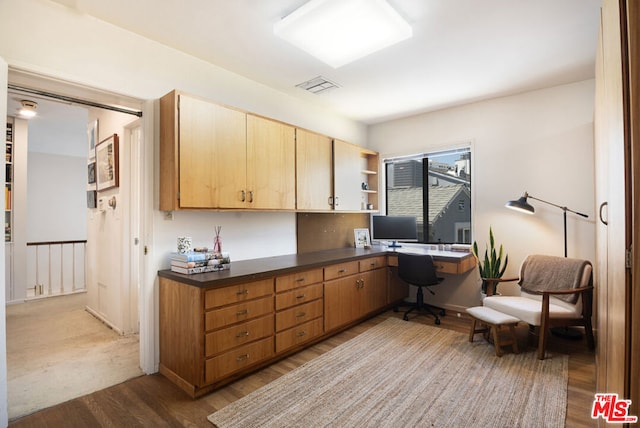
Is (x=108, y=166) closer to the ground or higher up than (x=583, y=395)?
higher up

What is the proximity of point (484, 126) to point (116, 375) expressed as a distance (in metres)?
4.74

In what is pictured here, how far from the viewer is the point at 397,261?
409 cm

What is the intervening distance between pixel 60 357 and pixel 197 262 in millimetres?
1747

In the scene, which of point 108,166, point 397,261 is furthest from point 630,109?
point 108,166

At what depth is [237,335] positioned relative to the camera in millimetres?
2451

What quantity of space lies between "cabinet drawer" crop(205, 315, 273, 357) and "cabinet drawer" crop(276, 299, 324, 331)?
0.38 ft

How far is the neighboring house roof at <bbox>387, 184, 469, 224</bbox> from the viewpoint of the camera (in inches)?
176

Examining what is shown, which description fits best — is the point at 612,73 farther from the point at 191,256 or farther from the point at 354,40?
the point at 191,256

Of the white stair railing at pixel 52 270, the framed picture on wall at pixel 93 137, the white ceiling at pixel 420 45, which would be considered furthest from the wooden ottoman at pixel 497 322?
the white stair railing at pixel 52 270

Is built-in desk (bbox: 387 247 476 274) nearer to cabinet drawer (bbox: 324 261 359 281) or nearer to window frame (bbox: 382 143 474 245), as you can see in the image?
window frame (bbox: 382 143 474 245)

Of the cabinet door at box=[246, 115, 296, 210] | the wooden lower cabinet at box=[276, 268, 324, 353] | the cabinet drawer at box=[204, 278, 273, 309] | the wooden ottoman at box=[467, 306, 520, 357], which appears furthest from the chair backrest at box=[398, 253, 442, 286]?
the cabinet drawer at box=[204, 278, 273, 309]

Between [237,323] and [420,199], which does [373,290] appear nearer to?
[420,199]

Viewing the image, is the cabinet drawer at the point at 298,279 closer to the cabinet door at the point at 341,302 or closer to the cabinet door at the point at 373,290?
the cabinet door at the point at 341,302

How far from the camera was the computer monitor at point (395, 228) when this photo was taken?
4.45 metres
